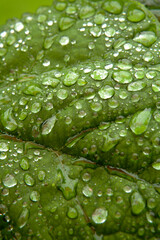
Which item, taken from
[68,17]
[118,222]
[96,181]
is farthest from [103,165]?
[68,17]

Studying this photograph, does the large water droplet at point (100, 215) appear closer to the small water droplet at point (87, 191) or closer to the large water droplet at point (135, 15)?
the small water droplet at point (87, 191)

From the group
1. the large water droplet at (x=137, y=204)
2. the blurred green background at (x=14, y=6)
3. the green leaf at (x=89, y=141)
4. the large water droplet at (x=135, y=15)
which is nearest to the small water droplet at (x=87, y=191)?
the green leaf at (x=89, y=141)

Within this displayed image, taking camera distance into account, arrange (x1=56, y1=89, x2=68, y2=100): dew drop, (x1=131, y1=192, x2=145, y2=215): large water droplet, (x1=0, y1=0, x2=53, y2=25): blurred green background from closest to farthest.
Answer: (x1=131, y1=192, x2=145, y2=215): large water droplet < (x1=56, y1=89, x2=68, y2=100): dew drop < (x1=0, y1=0, x2=53, y2=25): blurred green background

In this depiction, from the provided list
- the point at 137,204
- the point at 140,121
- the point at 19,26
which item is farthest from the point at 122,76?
the point at 19,26

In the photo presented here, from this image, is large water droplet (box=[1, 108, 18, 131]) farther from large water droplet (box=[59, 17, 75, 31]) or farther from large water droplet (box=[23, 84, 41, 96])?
large water droplet (box=[59, 17, 75, 31])

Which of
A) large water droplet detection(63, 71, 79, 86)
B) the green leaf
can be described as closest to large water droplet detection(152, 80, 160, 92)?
the green leaf

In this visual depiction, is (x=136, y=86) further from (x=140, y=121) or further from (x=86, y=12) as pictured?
(x=86, y=12)

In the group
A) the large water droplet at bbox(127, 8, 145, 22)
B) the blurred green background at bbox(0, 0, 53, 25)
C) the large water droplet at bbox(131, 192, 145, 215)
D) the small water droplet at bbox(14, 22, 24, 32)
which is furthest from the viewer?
the blurred green background at bbox(0, 0, 53, 25)
